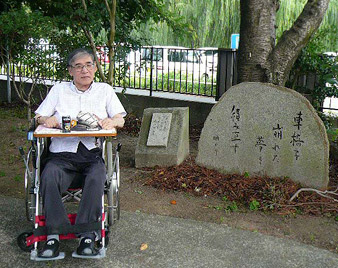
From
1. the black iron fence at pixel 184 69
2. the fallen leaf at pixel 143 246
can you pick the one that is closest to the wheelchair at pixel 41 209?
the fallen leaf at pixel 143 246

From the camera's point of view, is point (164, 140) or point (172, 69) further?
point (172, 69)

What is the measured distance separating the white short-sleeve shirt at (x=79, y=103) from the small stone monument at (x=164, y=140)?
183 cm

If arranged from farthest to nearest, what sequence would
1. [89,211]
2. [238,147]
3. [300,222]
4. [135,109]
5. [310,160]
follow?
[135,109]
[238,147]
[310,160]
[300,222]
[89,211]

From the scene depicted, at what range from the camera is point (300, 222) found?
4484 millimetres

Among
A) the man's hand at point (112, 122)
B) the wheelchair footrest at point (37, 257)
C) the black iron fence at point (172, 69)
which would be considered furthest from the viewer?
the black iron fence at point (172, 69)

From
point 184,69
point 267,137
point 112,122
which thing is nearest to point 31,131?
point 112,122

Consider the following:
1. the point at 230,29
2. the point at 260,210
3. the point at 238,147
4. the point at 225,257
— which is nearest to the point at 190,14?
the point at 230,29

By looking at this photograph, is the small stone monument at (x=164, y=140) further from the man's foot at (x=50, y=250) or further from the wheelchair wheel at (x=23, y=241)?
the man's foot at (x=50, y=250)

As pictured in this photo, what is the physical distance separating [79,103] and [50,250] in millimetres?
1322

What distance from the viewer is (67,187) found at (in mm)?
3834

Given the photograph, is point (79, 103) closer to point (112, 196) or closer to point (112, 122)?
point (112, 122)

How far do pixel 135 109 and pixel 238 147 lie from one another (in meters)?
4.51

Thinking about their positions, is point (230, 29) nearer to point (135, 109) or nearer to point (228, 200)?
point (135, 109)

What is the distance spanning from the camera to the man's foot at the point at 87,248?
3451mm
